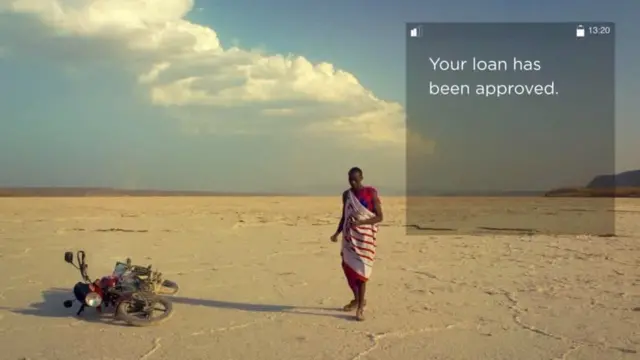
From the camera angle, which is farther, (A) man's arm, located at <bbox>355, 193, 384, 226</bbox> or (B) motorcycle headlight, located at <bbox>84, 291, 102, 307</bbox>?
(A) man's arm, located at <bbox>355, 193, 384, 226</bbox>

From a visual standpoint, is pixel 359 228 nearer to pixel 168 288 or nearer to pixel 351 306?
pixel 351 306

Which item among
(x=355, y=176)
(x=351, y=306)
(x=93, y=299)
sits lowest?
(x=351, y=306)

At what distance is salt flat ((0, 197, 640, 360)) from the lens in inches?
231

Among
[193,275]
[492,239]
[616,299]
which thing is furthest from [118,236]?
[616,299]

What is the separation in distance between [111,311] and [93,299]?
522 mm

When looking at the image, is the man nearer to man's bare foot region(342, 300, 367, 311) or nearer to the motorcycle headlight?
man's bare foot region(342, 300, 367, 311)

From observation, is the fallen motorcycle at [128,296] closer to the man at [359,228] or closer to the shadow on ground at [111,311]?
the shadow on ground at [111,311]

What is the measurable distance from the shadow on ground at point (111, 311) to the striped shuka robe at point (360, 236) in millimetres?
605

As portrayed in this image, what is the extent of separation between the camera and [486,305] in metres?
7.71

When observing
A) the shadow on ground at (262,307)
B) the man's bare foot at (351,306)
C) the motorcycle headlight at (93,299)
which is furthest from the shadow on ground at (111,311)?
the motorcycle headlight at (93,299)

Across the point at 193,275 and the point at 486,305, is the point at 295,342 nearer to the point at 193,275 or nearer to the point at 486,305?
the point at 486,305

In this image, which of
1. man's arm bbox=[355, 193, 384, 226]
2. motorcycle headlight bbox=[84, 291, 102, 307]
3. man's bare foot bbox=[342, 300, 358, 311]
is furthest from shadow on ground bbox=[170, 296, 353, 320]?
motorcycle headlight bbox=[84, 291, 102, 307]

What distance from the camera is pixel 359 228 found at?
6.84 m

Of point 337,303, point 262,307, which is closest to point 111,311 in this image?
point 262,307
